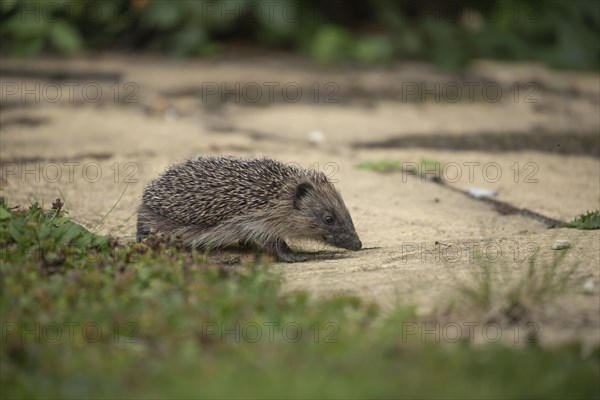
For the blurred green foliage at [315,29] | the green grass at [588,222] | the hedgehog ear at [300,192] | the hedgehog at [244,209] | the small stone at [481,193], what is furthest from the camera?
the blurred green foliage at [315,29]

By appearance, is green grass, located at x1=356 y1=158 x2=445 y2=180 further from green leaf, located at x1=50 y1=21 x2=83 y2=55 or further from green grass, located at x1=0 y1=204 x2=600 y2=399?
green leaf, located at x1=50 y1=21 x2=83 y2=55

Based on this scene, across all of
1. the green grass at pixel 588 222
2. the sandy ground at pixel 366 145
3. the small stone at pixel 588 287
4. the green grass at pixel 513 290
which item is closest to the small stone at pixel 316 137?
the sandy ground at pixel 366 145

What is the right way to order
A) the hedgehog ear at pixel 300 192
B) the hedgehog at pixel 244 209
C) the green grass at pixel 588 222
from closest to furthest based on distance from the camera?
the green grass at pixel 588 222 → the hedgehog at pixel 244 209 → the hedgehog ear at pixel 300 192

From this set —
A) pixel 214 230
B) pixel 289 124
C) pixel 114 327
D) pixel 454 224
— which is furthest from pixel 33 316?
pixel 289 124

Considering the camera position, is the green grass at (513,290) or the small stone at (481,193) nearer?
the green grass at (513,290)

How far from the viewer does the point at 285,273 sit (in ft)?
20.1

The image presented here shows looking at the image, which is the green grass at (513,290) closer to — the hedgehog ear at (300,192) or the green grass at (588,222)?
the green grass at (588,222)

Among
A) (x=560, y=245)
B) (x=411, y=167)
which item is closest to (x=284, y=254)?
(x=560, y=245)

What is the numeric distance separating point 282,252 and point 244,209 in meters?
0.47

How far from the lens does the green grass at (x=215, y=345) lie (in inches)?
157

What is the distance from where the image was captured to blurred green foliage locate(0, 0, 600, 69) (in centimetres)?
1403

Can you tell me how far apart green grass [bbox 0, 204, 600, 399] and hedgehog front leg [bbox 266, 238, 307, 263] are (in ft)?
3.69

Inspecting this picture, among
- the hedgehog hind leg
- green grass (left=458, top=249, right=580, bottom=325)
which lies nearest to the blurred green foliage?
the hedgehog hind leg

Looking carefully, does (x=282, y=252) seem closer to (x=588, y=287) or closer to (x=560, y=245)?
(x=560, y=245)
